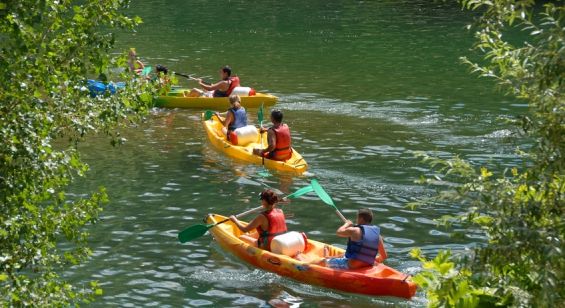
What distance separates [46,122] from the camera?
831cm

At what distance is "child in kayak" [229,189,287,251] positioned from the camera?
526 inches

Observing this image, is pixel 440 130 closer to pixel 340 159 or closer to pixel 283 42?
pixel 340 159

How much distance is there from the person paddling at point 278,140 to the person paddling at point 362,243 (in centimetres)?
547

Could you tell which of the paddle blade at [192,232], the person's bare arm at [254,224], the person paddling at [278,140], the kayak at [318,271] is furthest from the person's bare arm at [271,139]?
the paddle blade at [192,232]

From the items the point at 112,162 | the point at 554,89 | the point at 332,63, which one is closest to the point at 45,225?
the point at 554,89

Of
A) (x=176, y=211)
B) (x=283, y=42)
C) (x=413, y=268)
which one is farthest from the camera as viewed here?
(x=283, y=42)

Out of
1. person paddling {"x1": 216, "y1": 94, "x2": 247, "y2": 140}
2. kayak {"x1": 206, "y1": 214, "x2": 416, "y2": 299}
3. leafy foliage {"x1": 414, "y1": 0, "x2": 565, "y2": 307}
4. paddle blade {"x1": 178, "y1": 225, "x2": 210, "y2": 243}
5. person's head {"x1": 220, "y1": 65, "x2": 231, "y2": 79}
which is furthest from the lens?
person's head {"x1": 220, "y1": 65, "x2": 231, "y2": 79}

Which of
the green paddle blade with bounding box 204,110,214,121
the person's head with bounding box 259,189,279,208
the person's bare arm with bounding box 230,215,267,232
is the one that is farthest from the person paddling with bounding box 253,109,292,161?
the person's head with bounding box 259,189,279,208

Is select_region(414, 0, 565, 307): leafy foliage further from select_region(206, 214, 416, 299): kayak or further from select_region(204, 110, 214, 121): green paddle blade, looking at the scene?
select_region(204, 110, 214, 121): green paddle blade

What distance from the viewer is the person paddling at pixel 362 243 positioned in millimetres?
12188

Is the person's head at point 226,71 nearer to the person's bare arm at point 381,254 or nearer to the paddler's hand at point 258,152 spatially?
the paddler's hand at point 258,152

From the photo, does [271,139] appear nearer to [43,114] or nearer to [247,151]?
[247,151]

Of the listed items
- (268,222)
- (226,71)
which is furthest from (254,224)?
(226,71)

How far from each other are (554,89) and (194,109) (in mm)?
18356
